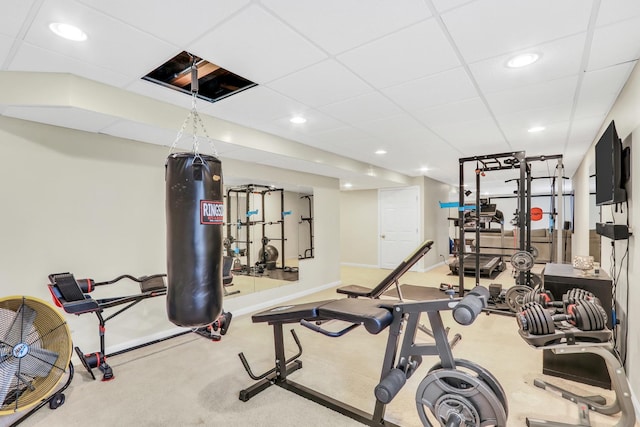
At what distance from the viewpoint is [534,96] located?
2.72 meters

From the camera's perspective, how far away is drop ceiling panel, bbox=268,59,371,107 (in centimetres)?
221

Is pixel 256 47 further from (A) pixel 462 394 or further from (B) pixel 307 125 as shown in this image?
(A) pixel 462 394

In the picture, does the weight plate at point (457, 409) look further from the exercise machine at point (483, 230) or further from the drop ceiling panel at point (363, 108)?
the exercise machine at point (483, 230)

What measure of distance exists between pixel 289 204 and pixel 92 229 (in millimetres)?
2949

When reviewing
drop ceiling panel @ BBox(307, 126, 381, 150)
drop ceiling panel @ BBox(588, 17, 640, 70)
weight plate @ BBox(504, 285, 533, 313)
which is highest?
drop ceiling panel @ BBox(588, 17, 640, 70)

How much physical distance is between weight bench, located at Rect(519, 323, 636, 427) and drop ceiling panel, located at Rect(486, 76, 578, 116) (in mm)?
1799

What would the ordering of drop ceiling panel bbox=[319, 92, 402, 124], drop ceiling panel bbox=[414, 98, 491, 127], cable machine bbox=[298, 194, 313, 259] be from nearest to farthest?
drop ceiling panel bbox=[319, 92, 402, 124] < drop ceiling panel bbox=[414, 98, 491, 127] < cable machine bbox=[298, 194, 313, 259]

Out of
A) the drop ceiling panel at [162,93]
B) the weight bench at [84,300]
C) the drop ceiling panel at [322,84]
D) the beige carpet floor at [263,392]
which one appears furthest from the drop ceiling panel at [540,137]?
the weight bench at [84,300]

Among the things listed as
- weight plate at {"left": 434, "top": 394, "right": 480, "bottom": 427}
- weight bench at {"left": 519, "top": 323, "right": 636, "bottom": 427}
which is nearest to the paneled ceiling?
weight bench at {"left": 519, "top": 323, "right": 636, "bottom": 427}

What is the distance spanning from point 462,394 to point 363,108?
2.35 m

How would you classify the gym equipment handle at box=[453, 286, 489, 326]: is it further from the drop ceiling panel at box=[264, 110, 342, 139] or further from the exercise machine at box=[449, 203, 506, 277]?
the exercise machine at box=[449, 203, 506, 277]

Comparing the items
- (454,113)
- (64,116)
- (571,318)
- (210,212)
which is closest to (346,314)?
(210,212)

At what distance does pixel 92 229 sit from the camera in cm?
304

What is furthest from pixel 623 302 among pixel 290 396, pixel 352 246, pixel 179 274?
pixel 352 246
